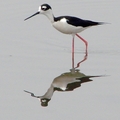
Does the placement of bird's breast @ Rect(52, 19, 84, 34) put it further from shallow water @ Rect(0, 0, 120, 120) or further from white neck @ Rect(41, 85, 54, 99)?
white neck @ Rect(41, 85, 54, 99)

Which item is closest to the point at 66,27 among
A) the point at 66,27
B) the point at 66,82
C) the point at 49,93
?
the point at 66,27

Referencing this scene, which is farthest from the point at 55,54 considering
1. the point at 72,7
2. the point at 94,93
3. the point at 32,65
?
the point at 72,7

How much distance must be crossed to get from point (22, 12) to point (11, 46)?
100 inches

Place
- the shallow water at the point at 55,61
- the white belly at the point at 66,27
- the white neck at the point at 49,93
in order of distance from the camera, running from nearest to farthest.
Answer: the shallow water at the point at 55,61
the white neck at the point at 49,93
the white belly at the point at 66,27

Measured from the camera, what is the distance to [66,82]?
323 inches

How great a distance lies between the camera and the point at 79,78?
27.6 ft

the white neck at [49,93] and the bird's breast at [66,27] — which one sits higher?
the bird's breast at [66,27]

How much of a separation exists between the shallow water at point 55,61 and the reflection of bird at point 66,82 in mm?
87

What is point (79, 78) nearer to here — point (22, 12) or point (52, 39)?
point (52, 39)

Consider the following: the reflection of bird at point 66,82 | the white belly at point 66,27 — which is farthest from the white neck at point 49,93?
the white belly at point 66,27

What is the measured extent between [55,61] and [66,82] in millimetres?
961

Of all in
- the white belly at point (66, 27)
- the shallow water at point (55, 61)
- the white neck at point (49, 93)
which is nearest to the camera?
the shallow water at point (55, 61)

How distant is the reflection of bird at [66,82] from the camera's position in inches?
301

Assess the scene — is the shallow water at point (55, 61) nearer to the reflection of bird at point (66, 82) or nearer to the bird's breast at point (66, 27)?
the reflection of bird at point (66, 82)
